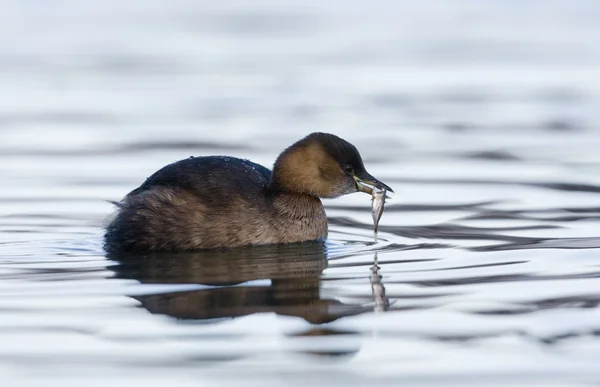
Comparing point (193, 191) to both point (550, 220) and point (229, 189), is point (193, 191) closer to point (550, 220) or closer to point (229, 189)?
point (229, 189)

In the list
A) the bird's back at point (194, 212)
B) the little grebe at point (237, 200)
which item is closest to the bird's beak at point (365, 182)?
the little grebe at point (237, 200)

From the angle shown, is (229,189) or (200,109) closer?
(229,189)

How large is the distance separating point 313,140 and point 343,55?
10923mm

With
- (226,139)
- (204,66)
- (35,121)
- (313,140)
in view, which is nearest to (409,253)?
(313,140)

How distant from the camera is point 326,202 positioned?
38.4 ft

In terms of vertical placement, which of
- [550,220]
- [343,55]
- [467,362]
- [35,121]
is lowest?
[467,362]

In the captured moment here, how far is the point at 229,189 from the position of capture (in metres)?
9.69

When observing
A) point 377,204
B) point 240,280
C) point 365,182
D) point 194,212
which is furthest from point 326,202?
point 240,280

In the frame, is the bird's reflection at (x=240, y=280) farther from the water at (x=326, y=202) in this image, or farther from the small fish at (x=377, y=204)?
the small fish at (x=377, y=204)

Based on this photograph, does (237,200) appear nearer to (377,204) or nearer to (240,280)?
(377,204)

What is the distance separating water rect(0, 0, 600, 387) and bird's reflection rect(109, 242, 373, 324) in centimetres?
3

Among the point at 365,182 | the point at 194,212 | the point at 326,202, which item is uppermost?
the point at 365,182

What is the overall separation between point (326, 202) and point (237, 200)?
7.01ft

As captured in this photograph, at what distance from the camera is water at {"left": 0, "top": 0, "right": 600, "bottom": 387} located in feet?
21.1
